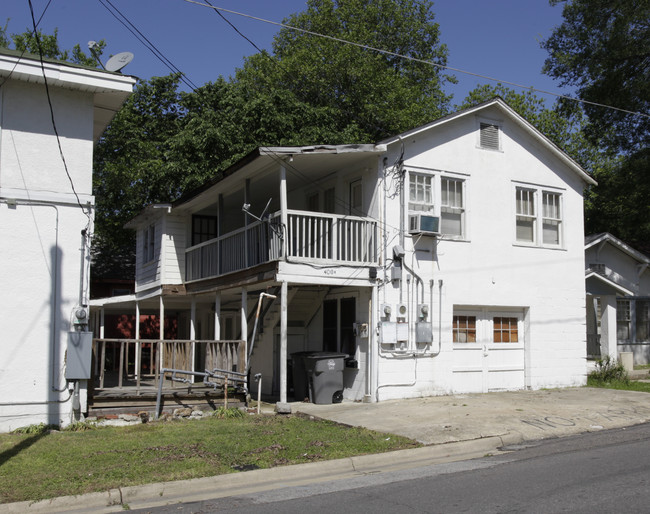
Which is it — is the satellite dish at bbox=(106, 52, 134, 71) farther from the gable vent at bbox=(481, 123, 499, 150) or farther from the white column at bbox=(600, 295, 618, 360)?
the white column at bbox=(600, 295, 618, 360)

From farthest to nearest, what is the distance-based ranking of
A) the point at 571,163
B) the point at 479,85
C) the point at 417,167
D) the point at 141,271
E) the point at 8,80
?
the point at 479,85 < the point at 141,271 < the point at 571,163 < the point at 417,167 < the point at 8,80

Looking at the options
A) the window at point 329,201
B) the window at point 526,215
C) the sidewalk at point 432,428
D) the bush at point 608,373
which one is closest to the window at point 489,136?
the window at point 526,215

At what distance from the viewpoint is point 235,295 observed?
60.3 ft

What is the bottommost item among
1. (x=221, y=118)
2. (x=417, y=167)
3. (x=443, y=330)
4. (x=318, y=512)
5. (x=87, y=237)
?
(x=318, y=512)

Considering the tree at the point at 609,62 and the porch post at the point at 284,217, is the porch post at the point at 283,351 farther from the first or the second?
the tree at the point at 609,62

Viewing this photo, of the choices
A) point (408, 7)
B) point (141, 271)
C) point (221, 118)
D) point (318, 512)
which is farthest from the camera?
point (408, 7)

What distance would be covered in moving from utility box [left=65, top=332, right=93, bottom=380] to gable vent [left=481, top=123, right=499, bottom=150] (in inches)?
400

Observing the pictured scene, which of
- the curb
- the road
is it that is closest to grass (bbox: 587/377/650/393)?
the curb

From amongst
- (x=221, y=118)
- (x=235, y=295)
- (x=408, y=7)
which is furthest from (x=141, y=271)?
(x=408, y=7)

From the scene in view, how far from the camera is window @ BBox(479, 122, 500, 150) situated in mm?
16359

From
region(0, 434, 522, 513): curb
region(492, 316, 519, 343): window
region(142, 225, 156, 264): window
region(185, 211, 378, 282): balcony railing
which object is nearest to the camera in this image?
region(0, 434, 522, 513): curb

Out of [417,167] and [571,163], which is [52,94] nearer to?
[417,167]

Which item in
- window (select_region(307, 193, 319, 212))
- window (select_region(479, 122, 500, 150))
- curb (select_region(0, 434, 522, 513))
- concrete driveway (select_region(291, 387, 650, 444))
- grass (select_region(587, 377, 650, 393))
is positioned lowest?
curb (select_region(0, 434, 522, 513))

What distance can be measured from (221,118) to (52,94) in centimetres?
1443
